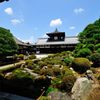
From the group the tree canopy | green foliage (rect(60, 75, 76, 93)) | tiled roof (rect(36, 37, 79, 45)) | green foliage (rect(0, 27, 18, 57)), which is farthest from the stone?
tiled roof (rect(36, 37, 79, 45))

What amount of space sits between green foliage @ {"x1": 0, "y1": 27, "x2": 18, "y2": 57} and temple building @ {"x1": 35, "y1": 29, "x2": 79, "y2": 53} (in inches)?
917

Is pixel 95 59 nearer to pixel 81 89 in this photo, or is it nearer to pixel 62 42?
pixel 81 89

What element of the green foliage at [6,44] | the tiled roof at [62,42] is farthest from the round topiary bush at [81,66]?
the tiled roof at [62,42]

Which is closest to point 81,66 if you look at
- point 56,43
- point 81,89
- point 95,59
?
point 95,59

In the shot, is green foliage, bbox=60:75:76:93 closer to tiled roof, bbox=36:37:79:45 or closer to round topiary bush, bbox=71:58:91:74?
round topiary bush, bbox=71:58:91:74

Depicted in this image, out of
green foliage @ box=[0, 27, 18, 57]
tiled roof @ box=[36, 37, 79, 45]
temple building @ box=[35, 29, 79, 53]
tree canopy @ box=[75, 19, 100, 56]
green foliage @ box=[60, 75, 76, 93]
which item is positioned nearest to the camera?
green foliage @ box=[60, 75, 76, 93]

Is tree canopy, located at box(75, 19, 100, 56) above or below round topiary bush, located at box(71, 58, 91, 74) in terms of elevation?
above

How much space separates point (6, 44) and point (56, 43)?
1028 inches

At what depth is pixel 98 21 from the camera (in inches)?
2035

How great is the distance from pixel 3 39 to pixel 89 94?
22.9 metres

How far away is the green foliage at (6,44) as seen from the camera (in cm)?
3858

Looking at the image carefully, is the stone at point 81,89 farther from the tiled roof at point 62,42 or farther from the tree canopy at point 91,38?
the tiled roof at point 62,42

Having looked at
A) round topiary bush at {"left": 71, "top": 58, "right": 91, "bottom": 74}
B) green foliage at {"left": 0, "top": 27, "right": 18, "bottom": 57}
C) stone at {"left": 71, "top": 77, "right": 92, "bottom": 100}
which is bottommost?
stone at {"left": 71, "top": 77, "right": 92, "bottom": 100}

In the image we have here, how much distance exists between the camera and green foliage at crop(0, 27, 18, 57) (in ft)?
127
